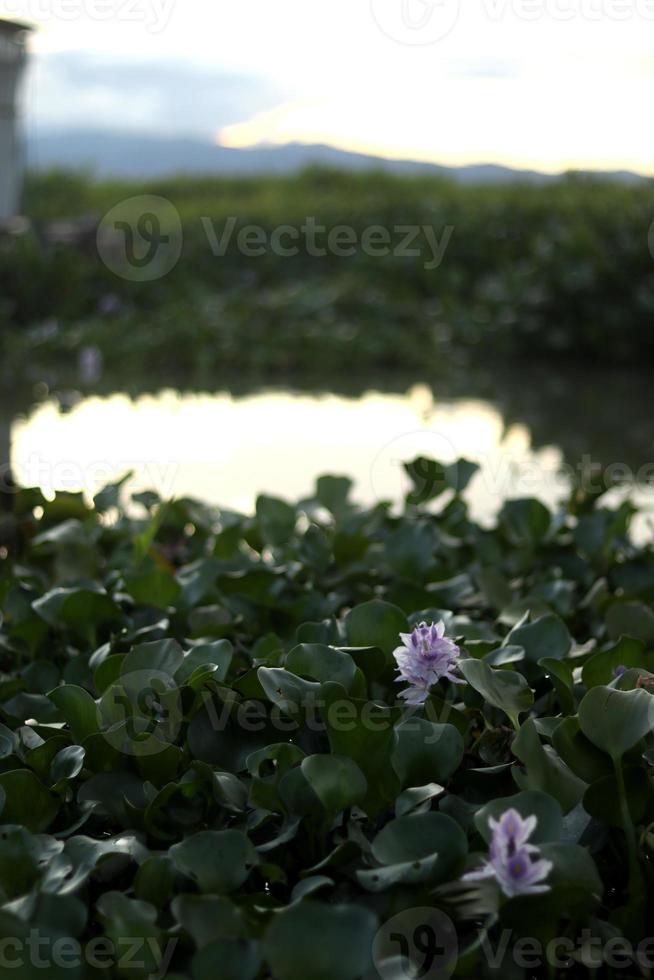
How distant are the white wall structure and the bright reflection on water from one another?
949mm

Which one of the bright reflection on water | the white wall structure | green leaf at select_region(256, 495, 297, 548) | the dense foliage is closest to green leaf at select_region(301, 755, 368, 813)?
the dense foliage

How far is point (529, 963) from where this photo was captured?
3.21ft

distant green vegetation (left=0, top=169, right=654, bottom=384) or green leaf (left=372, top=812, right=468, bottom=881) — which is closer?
green leaf (left=372, top=812, right=468, bottom=881)

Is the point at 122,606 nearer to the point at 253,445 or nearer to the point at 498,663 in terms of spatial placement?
the point at 498,663

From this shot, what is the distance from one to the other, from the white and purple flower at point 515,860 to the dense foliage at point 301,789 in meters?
0.02

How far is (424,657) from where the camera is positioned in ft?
3.98

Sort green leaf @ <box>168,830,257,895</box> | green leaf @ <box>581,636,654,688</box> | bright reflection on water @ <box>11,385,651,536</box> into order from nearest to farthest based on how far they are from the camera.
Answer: green leaf @ <box>168,830,257,895</box> < green leaf @ <box>581,636,654,688</box> < bright reflection on water @ <box>11,385,651,536</box>

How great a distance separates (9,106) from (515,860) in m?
4.48

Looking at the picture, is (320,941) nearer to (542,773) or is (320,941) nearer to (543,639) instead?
(542,773)

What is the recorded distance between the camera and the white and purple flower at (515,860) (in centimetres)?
92

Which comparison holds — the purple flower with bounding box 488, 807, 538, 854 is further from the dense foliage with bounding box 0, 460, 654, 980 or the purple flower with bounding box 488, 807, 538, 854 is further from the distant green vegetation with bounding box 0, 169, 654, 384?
the distant green vegetation with bounding box 0, 169, 654, 384

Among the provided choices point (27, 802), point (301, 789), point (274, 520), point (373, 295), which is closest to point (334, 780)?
point (301, 789)

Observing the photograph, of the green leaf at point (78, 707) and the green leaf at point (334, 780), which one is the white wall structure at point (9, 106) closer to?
the green leaf at point (78, 707)

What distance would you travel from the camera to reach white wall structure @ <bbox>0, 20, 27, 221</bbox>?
183 inches
